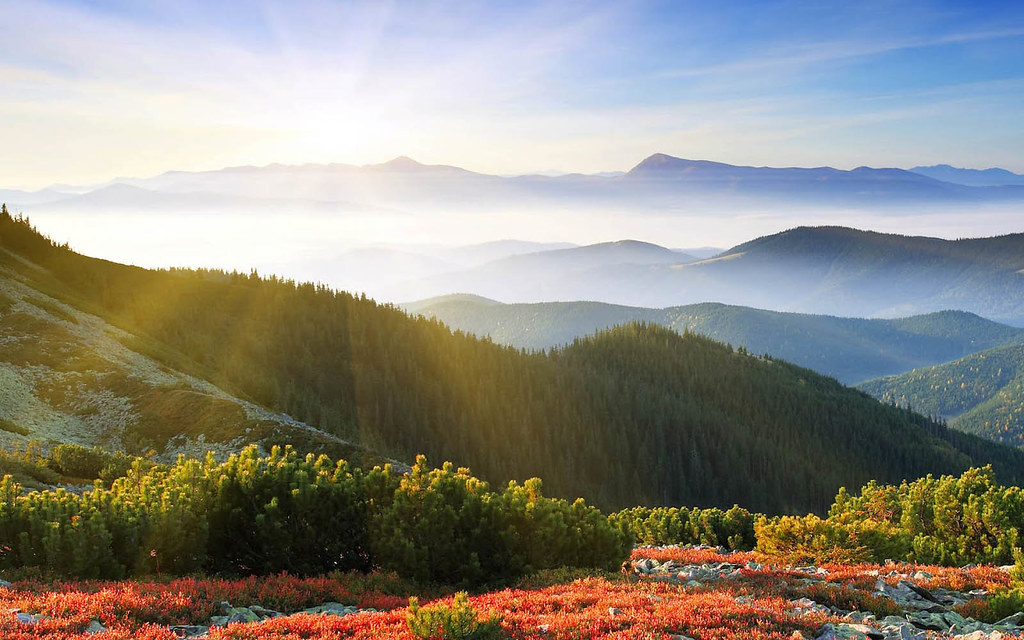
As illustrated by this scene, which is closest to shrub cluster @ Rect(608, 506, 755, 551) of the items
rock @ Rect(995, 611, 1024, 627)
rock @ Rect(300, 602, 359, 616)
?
rock @ Rect(995, 611, 1024, 627)

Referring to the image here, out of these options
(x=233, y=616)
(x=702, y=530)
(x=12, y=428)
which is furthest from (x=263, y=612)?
(x=702, y=530)

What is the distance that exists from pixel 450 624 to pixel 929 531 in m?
35.3

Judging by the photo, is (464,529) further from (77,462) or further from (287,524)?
A: (77,462)

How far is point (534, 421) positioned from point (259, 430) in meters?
129

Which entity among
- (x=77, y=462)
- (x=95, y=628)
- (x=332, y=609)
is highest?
(x=95, y=628)

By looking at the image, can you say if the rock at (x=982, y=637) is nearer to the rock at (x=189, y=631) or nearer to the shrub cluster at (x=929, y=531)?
the rock at (x=189, y=631)

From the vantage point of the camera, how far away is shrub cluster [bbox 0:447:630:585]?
17.9 meters

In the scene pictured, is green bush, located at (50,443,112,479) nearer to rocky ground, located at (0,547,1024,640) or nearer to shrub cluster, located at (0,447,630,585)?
shrub cluster, located at (0,447,630,585)

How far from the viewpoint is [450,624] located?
12.5 meters

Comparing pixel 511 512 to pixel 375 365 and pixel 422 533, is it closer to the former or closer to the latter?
pixel 422 533

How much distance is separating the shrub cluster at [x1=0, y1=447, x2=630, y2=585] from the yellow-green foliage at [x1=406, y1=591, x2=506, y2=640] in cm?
703

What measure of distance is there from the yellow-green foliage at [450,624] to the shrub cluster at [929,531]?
23.4 metres

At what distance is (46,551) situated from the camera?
17.3 m

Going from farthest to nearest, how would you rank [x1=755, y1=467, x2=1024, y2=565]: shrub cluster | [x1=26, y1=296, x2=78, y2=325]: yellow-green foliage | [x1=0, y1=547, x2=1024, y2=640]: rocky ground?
[x1=26, y1=296, x2=78, y2=325]: yellow-green foliage, [x1=755, y1=467, x2=1024, y2=565]: shrub cluster, [x1=0, y1=547, x2=1024, y2=640]: rocky ground
